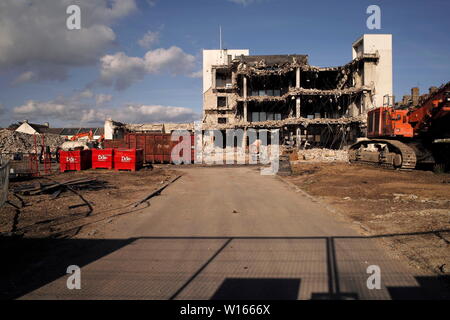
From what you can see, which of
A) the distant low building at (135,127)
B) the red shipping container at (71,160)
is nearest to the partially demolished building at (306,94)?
the distant low building at (135,127)

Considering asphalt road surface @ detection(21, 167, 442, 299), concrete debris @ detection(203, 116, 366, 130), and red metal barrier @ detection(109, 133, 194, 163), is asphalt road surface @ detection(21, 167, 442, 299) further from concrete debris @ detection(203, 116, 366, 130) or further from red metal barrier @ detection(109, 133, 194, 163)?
concrete debris @ detection(203, 116, 366, 130)

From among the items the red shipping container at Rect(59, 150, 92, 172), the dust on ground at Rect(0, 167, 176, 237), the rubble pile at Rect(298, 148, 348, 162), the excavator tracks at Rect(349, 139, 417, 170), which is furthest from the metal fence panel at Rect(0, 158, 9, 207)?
the rubble pile at Rect(298, 148, 348, 162)

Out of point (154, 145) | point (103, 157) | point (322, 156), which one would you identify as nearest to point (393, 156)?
point (322, 156)

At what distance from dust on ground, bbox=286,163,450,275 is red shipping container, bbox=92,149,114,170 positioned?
12.9 metres

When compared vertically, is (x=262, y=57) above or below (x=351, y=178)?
above

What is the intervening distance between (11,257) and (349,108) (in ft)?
154

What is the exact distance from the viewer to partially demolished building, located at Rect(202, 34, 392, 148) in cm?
4219

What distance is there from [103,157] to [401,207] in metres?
18.8

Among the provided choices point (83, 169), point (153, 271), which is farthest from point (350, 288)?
point (83, 169)
